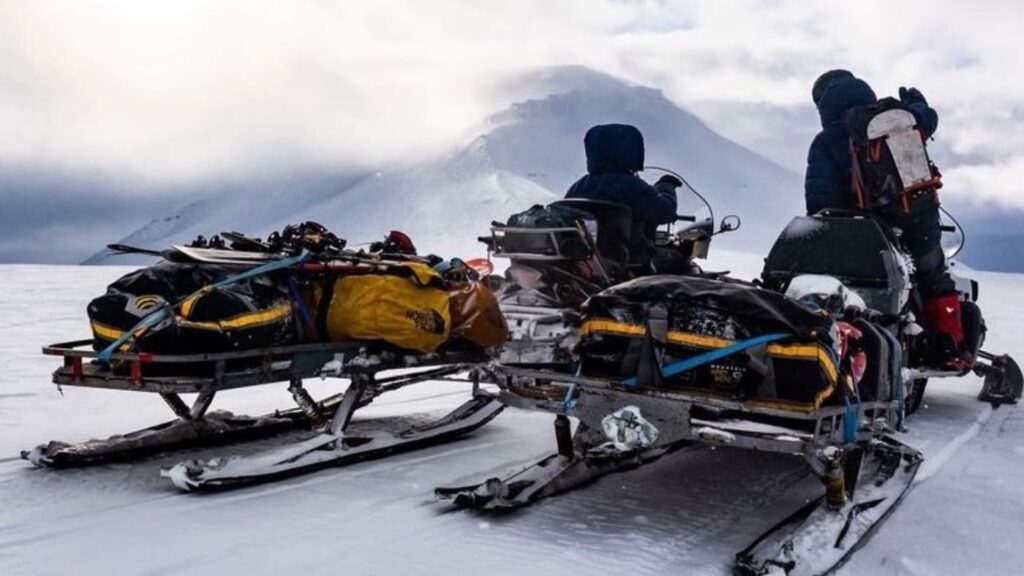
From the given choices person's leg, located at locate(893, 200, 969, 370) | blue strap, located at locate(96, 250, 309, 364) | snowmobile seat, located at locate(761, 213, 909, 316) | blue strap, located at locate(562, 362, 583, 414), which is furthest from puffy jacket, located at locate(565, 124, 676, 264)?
blue strap, located at locate(96, 250, 309, 364)

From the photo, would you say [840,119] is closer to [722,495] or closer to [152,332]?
[722,495]

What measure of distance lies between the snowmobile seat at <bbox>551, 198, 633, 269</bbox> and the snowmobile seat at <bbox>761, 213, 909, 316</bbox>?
3.76ft

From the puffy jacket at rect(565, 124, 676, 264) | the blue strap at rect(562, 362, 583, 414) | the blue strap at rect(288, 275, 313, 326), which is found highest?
the puffy jacket at rect(565, 124, 676, 264)

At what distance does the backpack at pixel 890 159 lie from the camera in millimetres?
6617

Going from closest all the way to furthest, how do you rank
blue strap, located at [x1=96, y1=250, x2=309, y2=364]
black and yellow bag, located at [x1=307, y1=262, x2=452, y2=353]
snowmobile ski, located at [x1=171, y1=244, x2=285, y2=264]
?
blue strap, located at [x1=96, y1=250, x2=309, y2=364] → snowmobile ski, located at [x1=171, y1=244, x2=285, y2=264] → black and yellow bag, located at [x1=307, y1=262, x2=452, y2=353]

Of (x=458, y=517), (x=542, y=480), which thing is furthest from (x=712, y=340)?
(x=458, y=517)

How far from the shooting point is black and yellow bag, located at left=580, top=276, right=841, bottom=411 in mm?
3533

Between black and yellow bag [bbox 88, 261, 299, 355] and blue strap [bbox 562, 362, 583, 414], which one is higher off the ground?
black and yellow bag [bbox 88, 261, 299, 355]

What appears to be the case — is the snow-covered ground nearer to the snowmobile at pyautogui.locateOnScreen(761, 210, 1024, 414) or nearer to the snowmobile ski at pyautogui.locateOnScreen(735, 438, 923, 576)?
the snowmobile ski at pyautogui.locateOnScreen(735, 438, 923, 576)

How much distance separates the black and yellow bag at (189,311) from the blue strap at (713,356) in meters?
1.76

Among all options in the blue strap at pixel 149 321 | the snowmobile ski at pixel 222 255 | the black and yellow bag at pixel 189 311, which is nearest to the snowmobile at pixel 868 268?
the snowmobile ski at pixel 222 255

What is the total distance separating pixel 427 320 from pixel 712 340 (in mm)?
1757

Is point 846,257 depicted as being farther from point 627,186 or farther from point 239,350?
point 239,350

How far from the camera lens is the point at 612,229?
7312 millimetres
